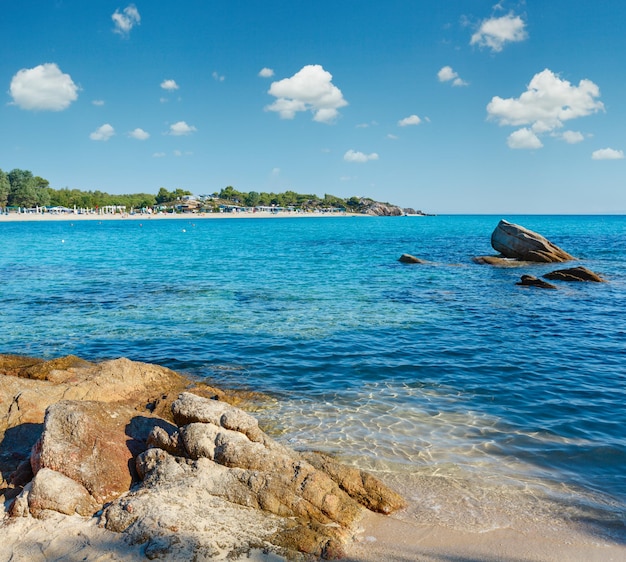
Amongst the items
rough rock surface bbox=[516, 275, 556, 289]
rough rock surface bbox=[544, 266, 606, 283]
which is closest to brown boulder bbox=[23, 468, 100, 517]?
rough rock surface bbox=[516, 275, 556, 289]

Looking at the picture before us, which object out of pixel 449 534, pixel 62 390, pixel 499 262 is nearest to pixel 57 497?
pixel 62 390

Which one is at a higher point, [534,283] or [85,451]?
[534,283]

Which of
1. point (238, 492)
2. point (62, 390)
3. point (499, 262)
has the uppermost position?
point (499, 262)

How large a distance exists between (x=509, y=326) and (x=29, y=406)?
16.6 meters

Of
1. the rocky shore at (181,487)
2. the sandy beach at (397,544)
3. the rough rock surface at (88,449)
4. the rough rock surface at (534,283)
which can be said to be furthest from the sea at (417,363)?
the rough rock surface at (88,449)

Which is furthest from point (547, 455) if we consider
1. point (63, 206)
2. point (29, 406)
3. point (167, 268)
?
point (63, 206)

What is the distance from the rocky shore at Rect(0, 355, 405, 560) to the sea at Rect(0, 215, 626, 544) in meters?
1.50

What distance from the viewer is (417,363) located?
1457cm

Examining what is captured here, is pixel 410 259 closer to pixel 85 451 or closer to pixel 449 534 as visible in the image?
pixel 449 534

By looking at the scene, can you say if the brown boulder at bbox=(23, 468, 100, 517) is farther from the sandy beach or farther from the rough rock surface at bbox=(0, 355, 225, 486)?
the rough rock surface at bbox=(0, 355, 225, 486)

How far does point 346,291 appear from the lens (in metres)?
27.4

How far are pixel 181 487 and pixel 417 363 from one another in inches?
372

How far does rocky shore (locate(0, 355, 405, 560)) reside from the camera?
19.2ft

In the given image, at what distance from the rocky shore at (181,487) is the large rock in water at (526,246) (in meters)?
37.6
